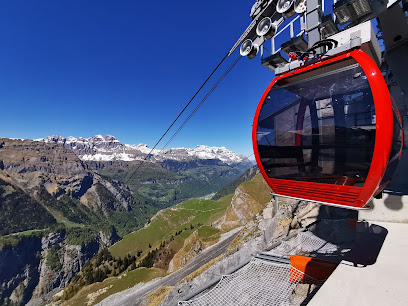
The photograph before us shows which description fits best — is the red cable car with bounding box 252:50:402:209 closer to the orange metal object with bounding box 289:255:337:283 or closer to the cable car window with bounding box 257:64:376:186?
the cable car window with bounding box 257:64:376:186

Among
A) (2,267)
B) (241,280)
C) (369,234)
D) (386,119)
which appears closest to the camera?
(386,119)

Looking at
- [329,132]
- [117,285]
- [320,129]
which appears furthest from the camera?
[117,285]

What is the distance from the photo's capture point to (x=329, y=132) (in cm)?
592

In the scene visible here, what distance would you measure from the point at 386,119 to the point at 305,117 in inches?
79.7

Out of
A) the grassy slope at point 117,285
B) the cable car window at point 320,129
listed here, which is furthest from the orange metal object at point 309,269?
the grassy slope at point 117,285

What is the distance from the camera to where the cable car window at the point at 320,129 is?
5.33 m

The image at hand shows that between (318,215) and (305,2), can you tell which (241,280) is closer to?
(318,215)

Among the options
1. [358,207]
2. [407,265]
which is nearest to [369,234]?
[407,265]

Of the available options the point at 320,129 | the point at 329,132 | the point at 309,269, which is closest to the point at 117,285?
the point at 309,269

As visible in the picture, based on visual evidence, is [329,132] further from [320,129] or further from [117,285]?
[117,285]

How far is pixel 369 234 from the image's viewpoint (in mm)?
9258

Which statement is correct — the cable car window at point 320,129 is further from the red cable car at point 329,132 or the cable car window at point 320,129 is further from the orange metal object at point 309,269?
the orange metal object at point 309,269

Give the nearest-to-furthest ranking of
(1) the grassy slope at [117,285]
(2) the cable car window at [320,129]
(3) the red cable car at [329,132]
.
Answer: (3) the red cable car at [329,132] → (2) the cable car window at [320,129] → (1) the grassy slope at [117,285]

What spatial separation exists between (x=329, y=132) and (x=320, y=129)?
0.26m
